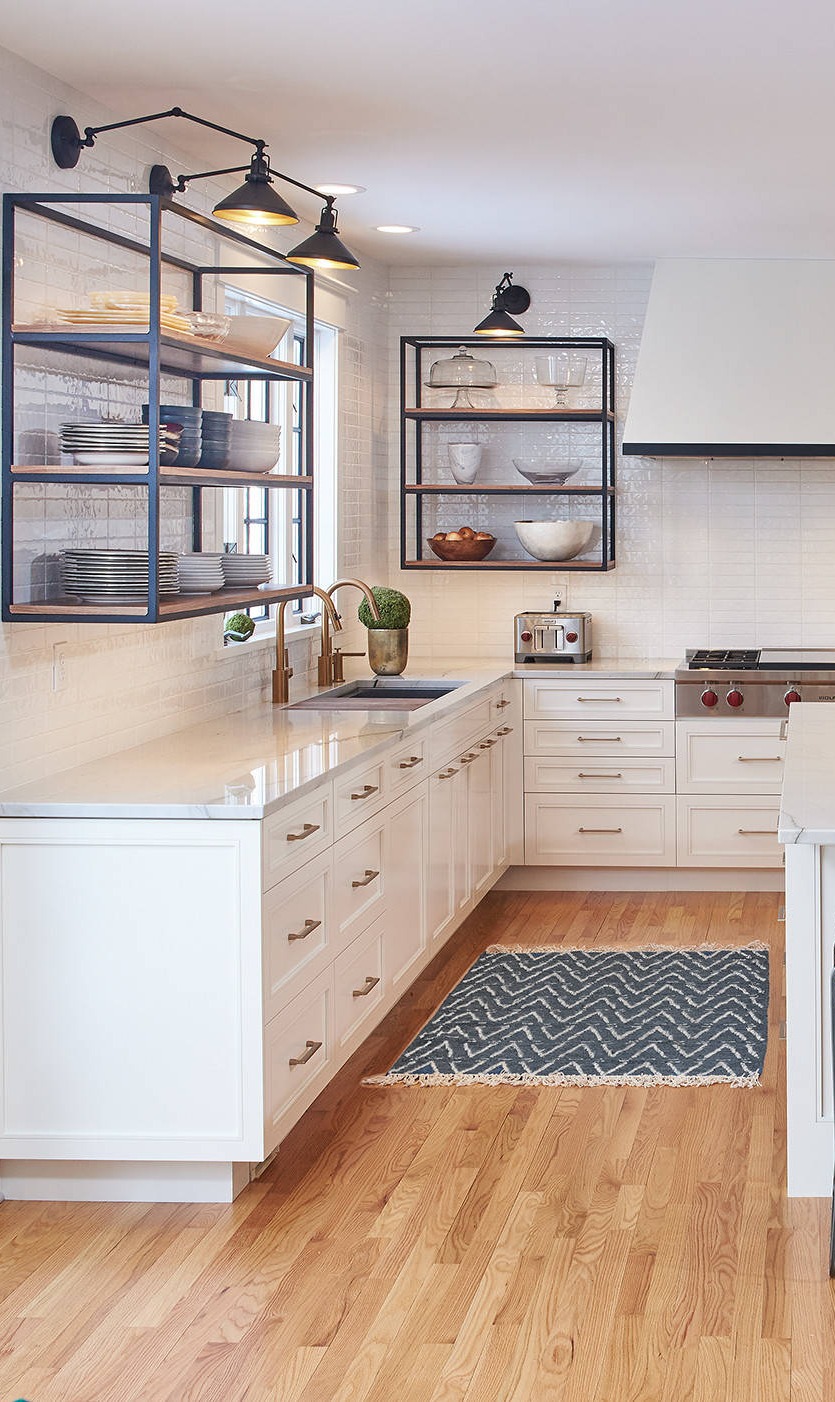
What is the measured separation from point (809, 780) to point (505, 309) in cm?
340

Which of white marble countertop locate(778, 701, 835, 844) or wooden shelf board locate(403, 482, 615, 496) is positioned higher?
wooden shelf board locate(403, 482, 615, 496)

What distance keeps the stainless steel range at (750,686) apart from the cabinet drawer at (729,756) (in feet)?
0.18

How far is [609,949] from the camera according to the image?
5.60 metres

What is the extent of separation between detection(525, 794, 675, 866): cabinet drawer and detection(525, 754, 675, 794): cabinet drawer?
0.12 feet

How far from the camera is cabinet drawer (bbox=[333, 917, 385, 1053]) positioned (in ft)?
13.0

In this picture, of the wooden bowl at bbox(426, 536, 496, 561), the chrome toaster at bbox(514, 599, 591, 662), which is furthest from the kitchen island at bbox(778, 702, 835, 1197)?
the wooden bowl at bbox(426, 536, 496, 561)

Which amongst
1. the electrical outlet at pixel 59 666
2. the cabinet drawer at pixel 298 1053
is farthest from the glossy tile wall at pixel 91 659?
the cabinet drawer at pixel 298 1053

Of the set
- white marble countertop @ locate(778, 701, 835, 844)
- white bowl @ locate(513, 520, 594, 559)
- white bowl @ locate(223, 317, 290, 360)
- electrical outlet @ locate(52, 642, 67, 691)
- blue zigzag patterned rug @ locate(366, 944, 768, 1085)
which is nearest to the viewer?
white marble countertop @ locate(778, 701, 835, 844)

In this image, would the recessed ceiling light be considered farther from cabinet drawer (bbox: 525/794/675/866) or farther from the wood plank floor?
the wood plank floor

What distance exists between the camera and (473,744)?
5672 millimetres

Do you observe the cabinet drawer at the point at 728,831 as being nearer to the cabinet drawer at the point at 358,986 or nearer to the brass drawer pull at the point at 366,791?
the cabinet drawer at the point at 358,986

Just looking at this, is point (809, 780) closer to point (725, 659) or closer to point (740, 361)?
point (725, 659)

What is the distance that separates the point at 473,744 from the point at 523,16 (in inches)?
111

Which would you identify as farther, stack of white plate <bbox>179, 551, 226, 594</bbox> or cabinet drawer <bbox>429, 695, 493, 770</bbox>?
cabinet drawer <bbox>429, 695, 493, 770</bbox>
